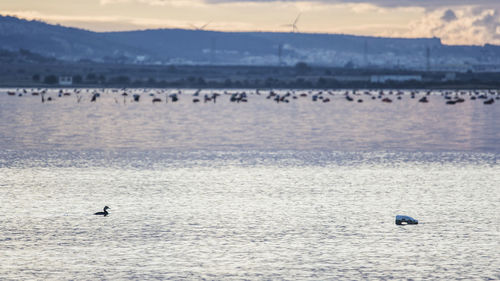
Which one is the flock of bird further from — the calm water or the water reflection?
the calm water

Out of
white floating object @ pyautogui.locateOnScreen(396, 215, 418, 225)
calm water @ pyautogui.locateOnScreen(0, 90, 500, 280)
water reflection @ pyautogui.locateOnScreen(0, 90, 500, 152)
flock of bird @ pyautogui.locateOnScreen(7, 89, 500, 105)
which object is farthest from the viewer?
flock of bird @ pyautogui.locateOnScreen(7, 89, 500, 105)

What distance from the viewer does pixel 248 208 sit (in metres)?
30.6

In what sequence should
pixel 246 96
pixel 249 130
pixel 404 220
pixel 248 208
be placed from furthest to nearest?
pixel 246 96 < pixel 249 130 < pixel 248 208 < pixel 404 220

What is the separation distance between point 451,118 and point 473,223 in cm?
6713

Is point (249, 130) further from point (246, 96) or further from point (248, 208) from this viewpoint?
point (246, 96)

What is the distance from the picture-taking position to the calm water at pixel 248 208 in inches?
881

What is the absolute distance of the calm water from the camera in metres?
22.4

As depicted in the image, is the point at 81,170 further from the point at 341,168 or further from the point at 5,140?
the point at 5,140

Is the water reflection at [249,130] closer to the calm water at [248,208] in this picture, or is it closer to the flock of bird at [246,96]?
the calm water at [248,208]

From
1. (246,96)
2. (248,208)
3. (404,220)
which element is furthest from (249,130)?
(246,96)

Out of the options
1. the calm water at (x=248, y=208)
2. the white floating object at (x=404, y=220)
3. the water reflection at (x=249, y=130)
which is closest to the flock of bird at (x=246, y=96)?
the water reflection at (x=249, y=130)

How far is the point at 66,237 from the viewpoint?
2545 centimetres

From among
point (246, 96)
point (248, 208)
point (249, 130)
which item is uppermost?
point (246, 96)

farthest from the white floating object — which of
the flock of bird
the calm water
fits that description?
→ the flock of bird
